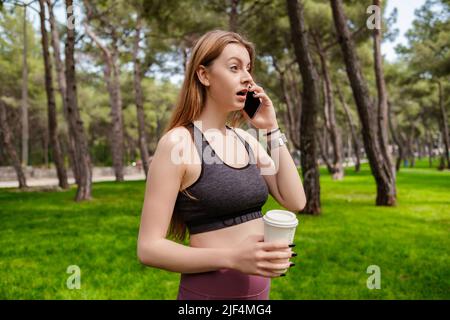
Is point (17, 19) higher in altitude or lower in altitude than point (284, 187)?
higher

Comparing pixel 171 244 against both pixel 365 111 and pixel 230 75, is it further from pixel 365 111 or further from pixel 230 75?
pixel 365 111

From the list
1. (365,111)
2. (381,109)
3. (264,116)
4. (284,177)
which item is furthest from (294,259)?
(381,109)

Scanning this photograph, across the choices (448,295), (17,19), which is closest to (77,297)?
(448,295)

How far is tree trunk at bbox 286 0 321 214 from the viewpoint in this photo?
32.2 feet

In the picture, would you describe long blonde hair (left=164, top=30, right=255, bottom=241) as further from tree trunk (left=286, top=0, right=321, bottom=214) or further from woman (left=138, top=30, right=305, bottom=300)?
tree trunk (left=286, top=0, right=321, bottom=214)

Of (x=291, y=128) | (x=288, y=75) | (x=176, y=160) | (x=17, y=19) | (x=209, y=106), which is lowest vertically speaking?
(x=176, y=160)

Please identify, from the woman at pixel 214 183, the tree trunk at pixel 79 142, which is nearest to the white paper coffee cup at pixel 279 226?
the woman at pixel 214 183

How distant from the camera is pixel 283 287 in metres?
5.16

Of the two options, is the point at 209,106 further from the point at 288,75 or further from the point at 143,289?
the point at 288,75

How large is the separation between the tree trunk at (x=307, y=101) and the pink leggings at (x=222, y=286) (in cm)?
885

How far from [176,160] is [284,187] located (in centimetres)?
54

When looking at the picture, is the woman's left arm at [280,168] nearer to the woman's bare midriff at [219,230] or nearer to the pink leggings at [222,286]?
the woman's bare midriff at [219,230]

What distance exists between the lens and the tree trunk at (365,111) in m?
11.6
